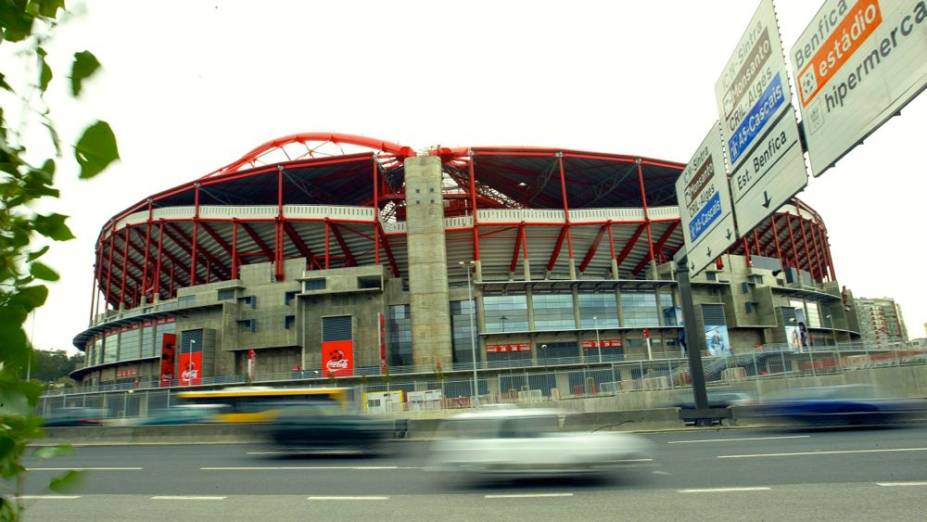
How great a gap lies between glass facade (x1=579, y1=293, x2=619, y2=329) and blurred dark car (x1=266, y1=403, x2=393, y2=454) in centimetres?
4051

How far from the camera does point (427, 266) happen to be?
2012 inches

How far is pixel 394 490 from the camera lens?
32.1 feet

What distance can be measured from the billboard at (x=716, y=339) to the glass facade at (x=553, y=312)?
45.4 feet

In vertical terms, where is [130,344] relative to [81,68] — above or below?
above

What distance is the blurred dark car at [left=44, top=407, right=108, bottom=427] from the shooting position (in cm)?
3266

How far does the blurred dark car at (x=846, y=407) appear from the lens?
16.8 metres

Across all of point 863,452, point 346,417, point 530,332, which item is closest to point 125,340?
point 530,332

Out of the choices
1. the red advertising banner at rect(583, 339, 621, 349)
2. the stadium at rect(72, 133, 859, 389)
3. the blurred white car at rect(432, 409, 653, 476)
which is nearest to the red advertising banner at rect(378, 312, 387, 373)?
the stadium at rect(72, 133, 859, 389)

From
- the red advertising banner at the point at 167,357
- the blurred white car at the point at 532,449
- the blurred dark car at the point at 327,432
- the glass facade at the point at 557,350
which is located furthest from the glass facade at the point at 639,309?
the blurred white car at the point at 532,449

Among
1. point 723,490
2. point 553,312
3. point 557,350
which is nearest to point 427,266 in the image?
point 553,312

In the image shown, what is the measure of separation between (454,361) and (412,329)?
601 centimetres

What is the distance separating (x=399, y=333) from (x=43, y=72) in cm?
5203

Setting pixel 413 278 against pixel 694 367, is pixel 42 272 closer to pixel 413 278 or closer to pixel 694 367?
pixel 694 367

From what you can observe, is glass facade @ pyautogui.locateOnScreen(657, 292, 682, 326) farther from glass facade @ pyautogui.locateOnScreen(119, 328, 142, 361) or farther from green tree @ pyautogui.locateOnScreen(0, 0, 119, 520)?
green tree @ pyautogui.locateOnScreen(0, 0, 119, 520)
